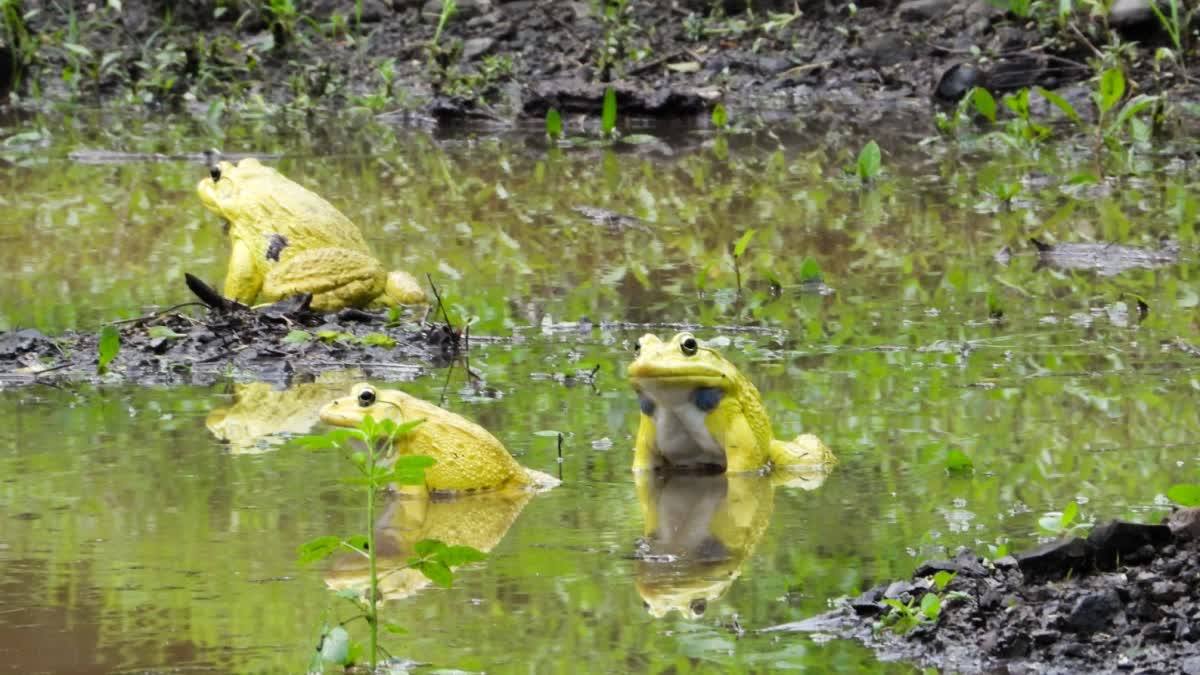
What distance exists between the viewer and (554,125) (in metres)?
16.0

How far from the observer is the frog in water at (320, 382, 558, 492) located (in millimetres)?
6434

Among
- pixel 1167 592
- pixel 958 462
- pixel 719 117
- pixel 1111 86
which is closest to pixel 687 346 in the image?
pixel 958 462

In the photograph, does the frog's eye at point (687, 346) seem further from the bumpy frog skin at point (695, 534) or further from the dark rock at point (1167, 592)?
the dark rock at point (1167, 592)

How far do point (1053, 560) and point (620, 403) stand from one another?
2.97 meters

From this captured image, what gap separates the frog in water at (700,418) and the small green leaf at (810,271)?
10.0 feet

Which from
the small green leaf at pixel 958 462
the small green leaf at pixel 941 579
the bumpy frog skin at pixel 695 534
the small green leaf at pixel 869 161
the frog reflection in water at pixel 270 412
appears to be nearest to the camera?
the small green leaf at pixel 941 579

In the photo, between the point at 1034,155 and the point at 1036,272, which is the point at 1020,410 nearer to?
the point at 1036,272

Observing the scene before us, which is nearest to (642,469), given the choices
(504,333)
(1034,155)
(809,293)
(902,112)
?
(504,333)

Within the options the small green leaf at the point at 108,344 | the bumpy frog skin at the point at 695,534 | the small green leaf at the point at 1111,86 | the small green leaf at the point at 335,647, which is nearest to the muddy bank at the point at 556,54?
the small green leaf at the point at 1111,86

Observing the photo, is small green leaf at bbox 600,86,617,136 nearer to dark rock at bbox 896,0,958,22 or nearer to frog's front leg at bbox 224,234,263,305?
dark rock at bbox 896,0,958,22

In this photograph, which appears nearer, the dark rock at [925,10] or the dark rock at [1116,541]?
the dark rock at [1116,541]

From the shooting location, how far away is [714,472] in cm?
687

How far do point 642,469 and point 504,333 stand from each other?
7.55 ft

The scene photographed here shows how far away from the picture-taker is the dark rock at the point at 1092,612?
14.8 feet
